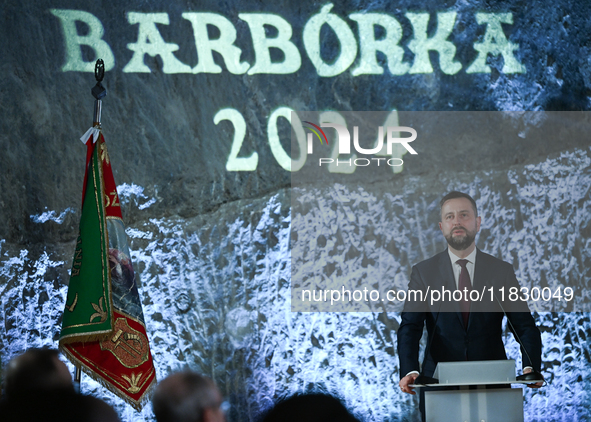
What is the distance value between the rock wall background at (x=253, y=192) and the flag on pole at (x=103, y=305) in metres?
0.65

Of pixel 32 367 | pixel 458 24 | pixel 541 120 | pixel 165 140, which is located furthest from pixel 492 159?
pixel 32 367

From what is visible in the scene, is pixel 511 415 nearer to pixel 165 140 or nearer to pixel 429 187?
pixel 429 187

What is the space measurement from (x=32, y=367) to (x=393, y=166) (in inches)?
94.9

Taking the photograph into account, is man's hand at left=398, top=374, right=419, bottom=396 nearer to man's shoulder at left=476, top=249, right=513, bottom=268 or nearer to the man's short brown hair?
man's shoulder at left=476, top=249, right=513, bottom=268

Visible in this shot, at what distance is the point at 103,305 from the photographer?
364 centimetres

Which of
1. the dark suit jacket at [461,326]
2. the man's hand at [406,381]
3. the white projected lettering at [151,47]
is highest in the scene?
the white projected lettering at [151,47]

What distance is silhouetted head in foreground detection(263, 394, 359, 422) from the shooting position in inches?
54.9

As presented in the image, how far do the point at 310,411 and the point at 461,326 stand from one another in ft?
9.31

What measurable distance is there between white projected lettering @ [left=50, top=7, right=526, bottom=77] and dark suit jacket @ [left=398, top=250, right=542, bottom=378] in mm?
1356

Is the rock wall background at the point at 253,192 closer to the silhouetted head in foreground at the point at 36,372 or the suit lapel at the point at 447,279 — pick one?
the suit lapel at the point at 447,279

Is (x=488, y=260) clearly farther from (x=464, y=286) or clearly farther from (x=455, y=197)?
(x=455, y=197)

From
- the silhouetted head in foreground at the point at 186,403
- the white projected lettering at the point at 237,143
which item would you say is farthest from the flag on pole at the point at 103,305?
the silhouetted head in foreground at the point at 186,403

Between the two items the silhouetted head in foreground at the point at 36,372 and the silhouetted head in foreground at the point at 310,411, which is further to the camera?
the silhouetted head in foreground at the point at 36,372

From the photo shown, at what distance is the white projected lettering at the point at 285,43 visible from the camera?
15.1 feet
